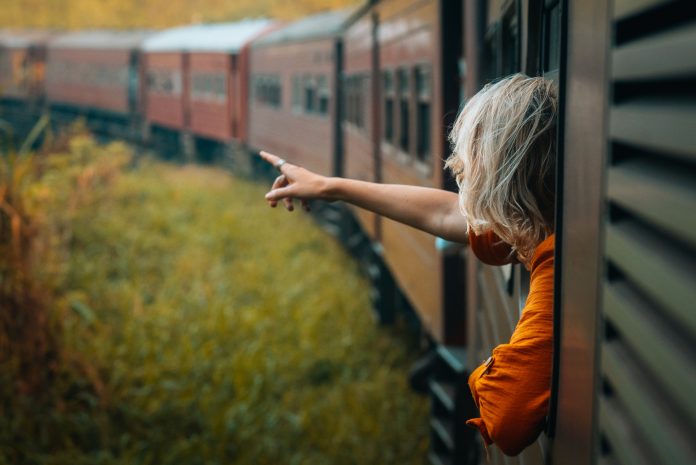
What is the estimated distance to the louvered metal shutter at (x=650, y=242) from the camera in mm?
917

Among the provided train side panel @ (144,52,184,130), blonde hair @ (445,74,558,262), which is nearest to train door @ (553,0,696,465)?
blonde hair @ (445,74,558,262)

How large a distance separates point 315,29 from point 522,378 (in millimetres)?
12576

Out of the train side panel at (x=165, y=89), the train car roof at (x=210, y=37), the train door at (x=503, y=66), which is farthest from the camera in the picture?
the train side panel at (x=165, y=89)

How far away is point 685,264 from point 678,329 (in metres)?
0.09

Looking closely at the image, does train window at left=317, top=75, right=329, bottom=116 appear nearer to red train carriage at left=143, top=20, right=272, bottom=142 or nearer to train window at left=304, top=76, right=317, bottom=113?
train window at left=304, top=76, right=317, bottom=113

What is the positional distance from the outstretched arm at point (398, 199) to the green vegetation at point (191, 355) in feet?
13.1

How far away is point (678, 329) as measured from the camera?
3.33 ft

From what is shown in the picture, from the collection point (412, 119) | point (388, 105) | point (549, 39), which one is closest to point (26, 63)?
point (388, 105)

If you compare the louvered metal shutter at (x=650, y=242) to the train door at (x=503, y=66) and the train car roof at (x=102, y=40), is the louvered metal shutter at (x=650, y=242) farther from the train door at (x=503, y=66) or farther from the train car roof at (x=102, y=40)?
the train car roof at (x=102, y=40)

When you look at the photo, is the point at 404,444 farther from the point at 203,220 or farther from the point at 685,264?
the point at 203,220

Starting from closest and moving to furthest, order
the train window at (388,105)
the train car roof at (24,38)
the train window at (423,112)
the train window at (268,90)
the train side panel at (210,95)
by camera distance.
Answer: the train window at (423,112) → the train window at (388,105) → the train window at (268,90) → the train side panel at (210,95) → the train car roof at (24,38)

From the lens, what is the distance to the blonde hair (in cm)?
159

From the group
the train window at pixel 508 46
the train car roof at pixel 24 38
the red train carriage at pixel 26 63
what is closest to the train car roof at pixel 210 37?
the red train carriage at pixel 26 63

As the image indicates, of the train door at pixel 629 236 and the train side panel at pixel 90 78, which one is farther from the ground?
the train side panel at pixel 90 78
